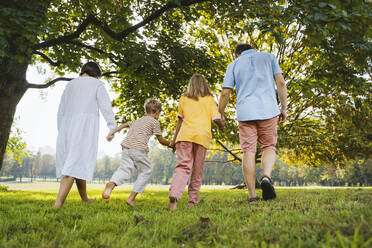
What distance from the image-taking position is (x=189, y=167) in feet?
12.9

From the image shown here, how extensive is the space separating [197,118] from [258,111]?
3.12 feet

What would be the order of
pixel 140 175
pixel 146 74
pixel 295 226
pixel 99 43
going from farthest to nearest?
1. pixel 99 43
2. pixel 146 74
3. pixel 140 175
4. pixel 295 226

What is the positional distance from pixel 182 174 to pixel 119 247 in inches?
92.8

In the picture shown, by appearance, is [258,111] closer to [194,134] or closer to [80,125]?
[194,134]

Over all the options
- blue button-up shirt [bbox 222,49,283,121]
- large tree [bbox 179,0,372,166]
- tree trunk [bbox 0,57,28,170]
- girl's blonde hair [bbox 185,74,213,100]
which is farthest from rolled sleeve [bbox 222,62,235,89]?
tree trunk [bbox 0,57,28,170]

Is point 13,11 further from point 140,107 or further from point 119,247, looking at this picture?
point 140,107

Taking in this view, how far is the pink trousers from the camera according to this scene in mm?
3865

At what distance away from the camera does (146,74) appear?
319 inches

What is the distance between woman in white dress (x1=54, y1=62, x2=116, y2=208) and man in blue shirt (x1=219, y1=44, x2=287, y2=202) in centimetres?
213

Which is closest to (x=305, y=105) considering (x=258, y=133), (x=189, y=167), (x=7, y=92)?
(x=258, y=133)

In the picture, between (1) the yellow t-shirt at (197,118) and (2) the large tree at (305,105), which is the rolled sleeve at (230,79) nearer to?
(1) the yellow t-shirt at (197,118)

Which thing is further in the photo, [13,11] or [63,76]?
[63,76]

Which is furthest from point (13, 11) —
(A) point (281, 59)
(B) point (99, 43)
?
(A) point (281, 59)

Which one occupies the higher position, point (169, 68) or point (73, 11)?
point (73, 11)
